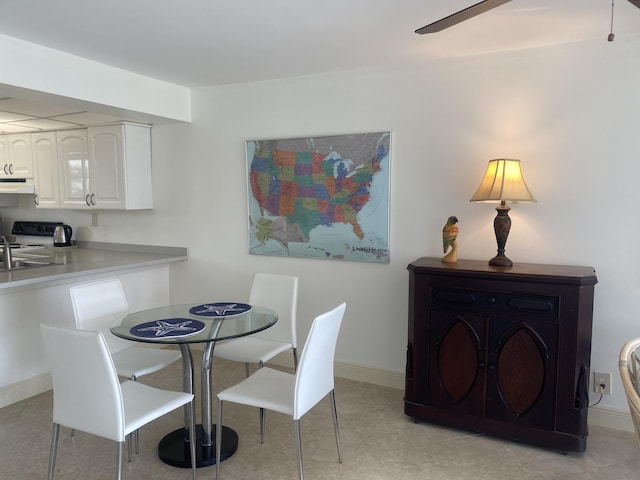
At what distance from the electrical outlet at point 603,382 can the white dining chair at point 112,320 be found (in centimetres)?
250

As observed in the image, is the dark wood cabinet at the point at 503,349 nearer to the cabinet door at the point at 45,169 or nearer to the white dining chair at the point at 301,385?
the white dining chair at the point at 301,385

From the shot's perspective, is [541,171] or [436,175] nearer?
[541,171]

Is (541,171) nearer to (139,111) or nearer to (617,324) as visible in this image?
(617,324)

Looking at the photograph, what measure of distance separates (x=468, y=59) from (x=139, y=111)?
2.41 meters

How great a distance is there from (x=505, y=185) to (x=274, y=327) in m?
1.70

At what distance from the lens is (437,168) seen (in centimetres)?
314

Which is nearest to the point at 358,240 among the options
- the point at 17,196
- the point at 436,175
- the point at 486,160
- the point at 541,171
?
the point at 436,175

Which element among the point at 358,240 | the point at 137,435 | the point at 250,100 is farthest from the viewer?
the point at 250,100

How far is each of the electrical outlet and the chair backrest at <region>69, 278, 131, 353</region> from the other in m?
2.88

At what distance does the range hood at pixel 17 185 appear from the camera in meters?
4.65

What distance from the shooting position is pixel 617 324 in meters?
2.74

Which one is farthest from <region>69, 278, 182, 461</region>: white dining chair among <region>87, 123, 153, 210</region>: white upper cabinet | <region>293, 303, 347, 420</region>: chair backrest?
<region>87, 123, 153, 210</region>: white upper cabinet

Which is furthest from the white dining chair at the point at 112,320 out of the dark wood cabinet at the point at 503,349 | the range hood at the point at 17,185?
the range hood at the point at 17,185

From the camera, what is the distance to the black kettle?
4.74m
